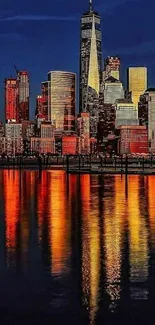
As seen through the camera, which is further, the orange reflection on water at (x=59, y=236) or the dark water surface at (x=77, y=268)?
the orange reflection on water at (x=59, y=236)

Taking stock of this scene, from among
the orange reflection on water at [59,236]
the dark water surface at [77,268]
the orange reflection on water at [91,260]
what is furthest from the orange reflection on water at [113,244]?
the orange reflection on water at [59,236]

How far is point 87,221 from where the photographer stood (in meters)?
21.7

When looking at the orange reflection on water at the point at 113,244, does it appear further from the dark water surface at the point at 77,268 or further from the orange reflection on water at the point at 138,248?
the orange reflection on water at the point at 138,248

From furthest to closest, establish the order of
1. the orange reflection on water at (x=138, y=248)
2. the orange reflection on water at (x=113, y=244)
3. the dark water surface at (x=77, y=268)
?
the orange reflection on water at (x=138, y=248) < the orange reflection on water at (x=113, y=244) < the dark water surface at (x=77, y=268)

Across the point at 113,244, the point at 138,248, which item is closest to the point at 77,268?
the point at 138,248

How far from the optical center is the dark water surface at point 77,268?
31.2 feet

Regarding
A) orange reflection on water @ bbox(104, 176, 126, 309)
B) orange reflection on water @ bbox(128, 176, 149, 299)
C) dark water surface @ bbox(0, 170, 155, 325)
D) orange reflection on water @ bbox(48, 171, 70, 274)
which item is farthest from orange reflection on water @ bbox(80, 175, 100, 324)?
orange reflection on water @ bbox(128, 176, 149, 299)

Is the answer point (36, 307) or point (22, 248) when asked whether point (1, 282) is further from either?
point (22, 248)

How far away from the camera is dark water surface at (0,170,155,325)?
374 inches

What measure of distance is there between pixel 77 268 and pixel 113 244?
350 cm

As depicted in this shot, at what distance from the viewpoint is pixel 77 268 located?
42.2 ft

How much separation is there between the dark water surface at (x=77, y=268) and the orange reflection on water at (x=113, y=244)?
0.06 feet

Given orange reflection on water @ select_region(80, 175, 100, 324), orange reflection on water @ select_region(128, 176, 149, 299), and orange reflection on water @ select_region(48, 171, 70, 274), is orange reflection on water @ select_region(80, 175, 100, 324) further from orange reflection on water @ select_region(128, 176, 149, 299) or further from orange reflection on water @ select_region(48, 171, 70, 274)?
orange reflection on water @ select_region(128, 176, 149, 299)

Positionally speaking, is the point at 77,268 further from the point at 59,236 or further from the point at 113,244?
the point at 59,236
